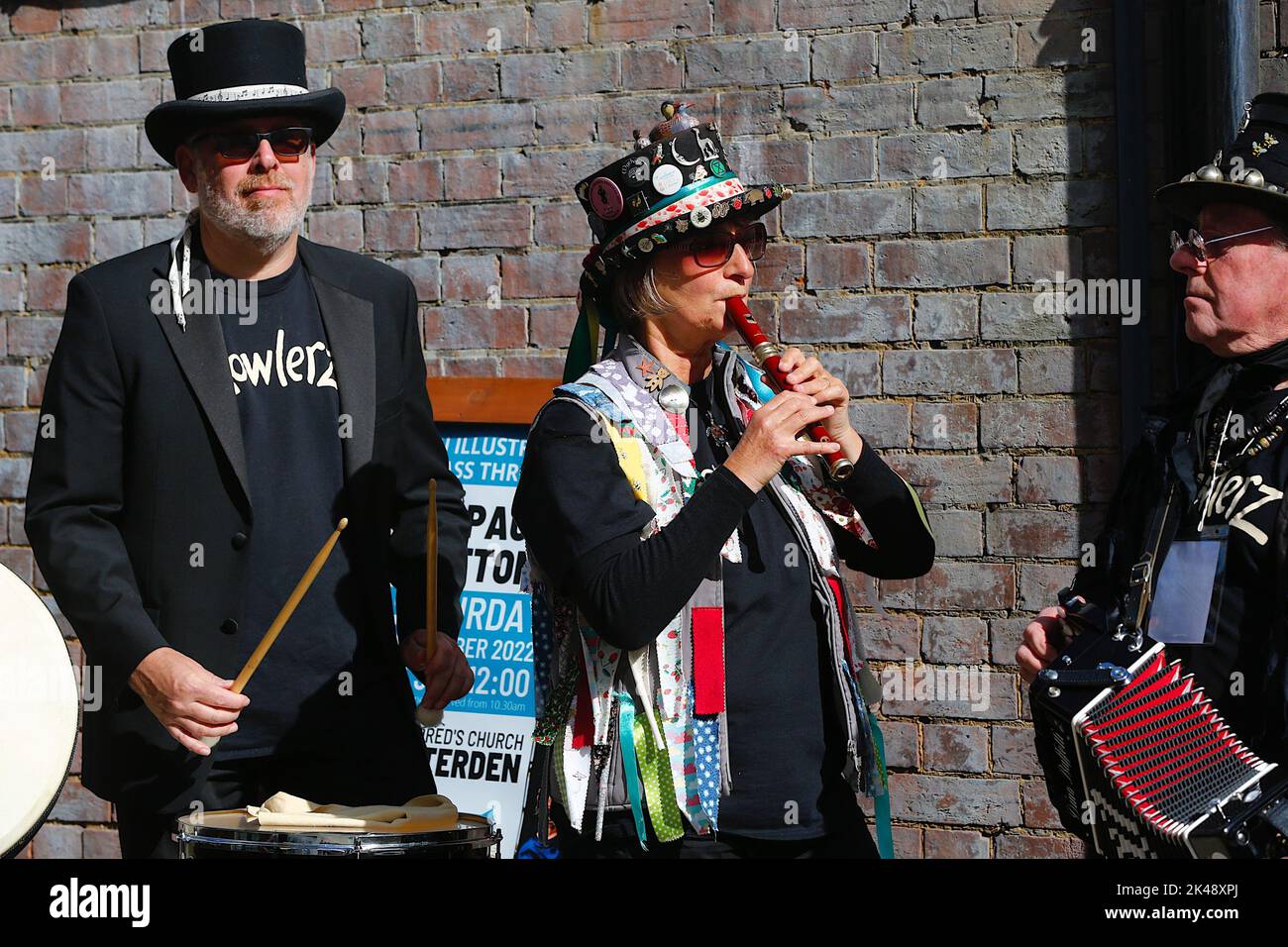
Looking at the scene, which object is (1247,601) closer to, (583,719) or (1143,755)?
(1143,755)

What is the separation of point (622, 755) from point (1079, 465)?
2002mm

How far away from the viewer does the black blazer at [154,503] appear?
2986 mm

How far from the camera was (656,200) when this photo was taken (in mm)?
2941

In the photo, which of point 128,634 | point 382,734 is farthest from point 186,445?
point 382,734

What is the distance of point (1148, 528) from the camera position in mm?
2730

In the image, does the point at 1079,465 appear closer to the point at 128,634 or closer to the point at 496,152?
the point at 496,152

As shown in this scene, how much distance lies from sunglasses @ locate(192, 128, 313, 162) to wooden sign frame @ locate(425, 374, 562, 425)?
4.87ft

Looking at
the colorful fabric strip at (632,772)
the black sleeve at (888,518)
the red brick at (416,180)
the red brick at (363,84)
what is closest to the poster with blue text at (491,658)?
the red brick at (416,180)

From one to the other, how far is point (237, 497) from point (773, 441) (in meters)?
1.08

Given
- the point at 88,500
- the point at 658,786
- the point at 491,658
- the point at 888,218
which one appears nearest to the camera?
the point at 658,786

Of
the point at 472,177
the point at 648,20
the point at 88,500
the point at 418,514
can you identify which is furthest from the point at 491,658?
the point at 648,20

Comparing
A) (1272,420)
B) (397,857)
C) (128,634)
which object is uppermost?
(1272,420)

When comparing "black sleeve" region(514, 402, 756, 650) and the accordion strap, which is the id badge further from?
"black sleeve" region(514, 402, 756, 650)

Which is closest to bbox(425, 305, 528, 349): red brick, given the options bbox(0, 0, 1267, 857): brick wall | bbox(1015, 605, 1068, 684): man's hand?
bbox(0, 0, 1267, 857): brick wall
